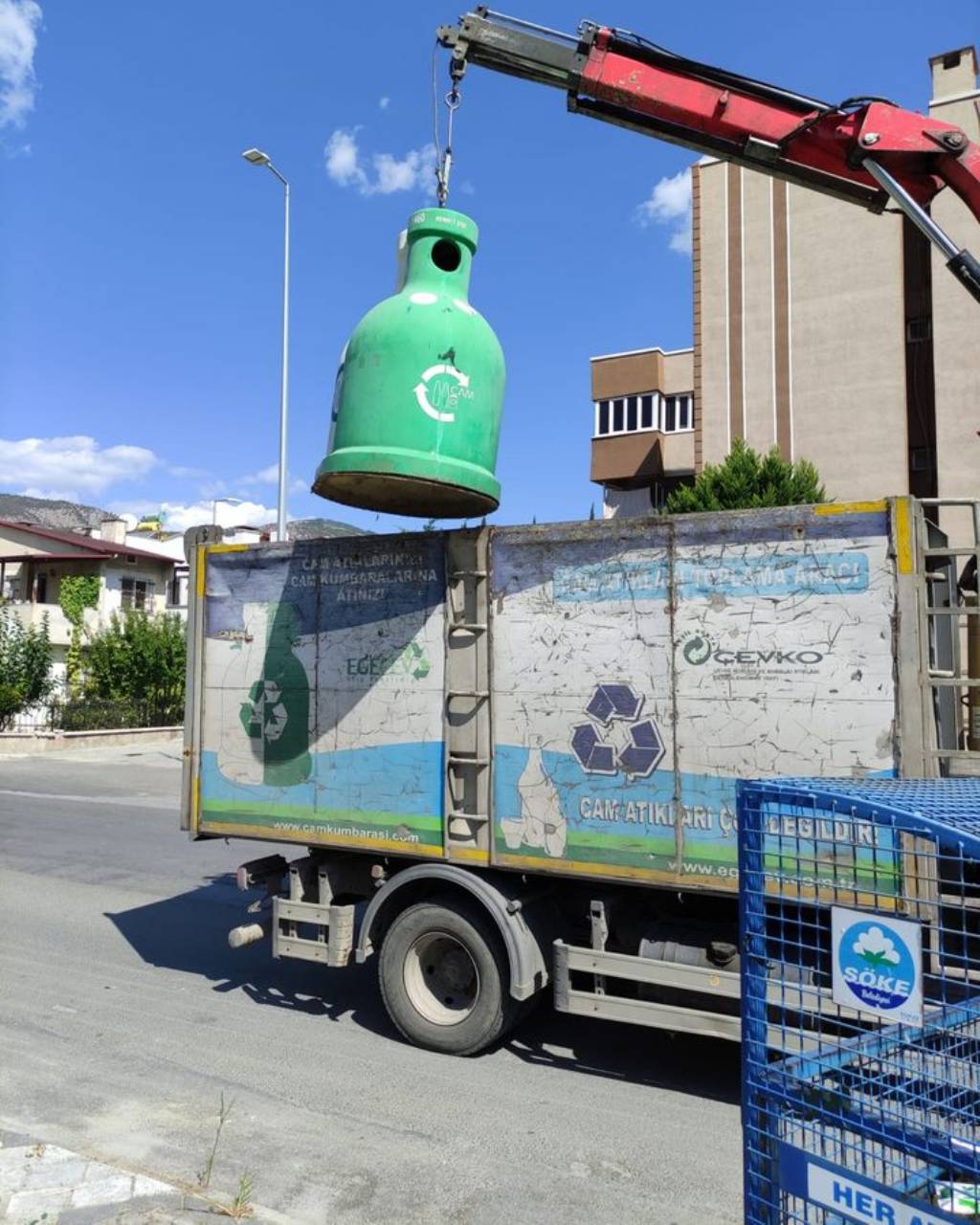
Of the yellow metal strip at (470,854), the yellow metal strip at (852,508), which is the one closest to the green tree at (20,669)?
the yellow metal strip at (470,854)

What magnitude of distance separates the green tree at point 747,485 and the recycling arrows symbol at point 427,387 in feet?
60.6

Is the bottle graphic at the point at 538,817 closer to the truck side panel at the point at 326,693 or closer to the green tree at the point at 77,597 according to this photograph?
the truck side panel at the point at 326,693

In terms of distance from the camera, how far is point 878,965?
230cm

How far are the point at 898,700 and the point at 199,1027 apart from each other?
15.6 ft

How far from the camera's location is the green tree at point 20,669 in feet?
98.2

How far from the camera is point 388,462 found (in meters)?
5.38

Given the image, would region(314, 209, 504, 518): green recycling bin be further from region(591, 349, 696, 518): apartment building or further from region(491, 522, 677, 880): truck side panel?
region(591, 349, 696, 518): apartment building

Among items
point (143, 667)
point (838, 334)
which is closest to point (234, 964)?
point (838, 334)

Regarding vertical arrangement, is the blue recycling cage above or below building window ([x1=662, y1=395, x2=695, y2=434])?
below

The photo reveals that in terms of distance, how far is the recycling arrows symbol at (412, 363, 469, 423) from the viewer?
18.0 ft

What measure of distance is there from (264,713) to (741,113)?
532 centimetres

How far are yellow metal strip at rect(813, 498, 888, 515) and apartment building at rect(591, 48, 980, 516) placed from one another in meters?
22.6

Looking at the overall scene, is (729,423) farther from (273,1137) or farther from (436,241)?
(273,1137)

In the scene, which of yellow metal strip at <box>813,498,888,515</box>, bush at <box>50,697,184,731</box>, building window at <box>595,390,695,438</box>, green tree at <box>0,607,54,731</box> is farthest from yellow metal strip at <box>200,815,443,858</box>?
building window at <box>595,390,695,438</box>
